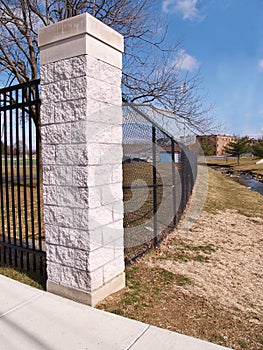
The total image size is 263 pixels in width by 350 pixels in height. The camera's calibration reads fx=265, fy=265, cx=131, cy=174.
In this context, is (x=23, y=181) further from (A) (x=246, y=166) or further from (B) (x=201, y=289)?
(A) (x=246, y=166)

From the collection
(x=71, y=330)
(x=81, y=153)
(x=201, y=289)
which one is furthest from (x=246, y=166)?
(x=71, y=330)

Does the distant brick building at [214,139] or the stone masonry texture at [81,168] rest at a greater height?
the distant brick building at [214,139]

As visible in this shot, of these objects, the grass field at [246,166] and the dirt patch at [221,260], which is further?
the grass field at [246,166]

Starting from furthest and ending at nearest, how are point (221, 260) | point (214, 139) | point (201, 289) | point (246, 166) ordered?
point (246, 166) < point (214, 139) < point (221, 260) < point (201, 289)

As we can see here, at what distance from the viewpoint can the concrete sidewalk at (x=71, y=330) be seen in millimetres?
1912

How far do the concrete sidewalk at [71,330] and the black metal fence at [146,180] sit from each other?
1291 mm

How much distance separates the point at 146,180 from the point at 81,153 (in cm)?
260

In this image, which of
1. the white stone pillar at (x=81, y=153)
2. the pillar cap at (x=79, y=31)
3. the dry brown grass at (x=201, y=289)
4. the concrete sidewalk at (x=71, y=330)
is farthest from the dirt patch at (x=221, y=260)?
the pillar cap at (x=79, y=31)

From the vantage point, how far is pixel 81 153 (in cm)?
237

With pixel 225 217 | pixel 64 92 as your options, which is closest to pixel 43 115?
pixel 64 92

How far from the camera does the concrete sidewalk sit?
191 cm

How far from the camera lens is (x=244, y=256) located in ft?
13.4

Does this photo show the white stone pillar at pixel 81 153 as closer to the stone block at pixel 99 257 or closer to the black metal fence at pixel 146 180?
the stone block at pixel 99 257

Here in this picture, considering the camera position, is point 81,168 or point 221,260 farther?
point 221,260
